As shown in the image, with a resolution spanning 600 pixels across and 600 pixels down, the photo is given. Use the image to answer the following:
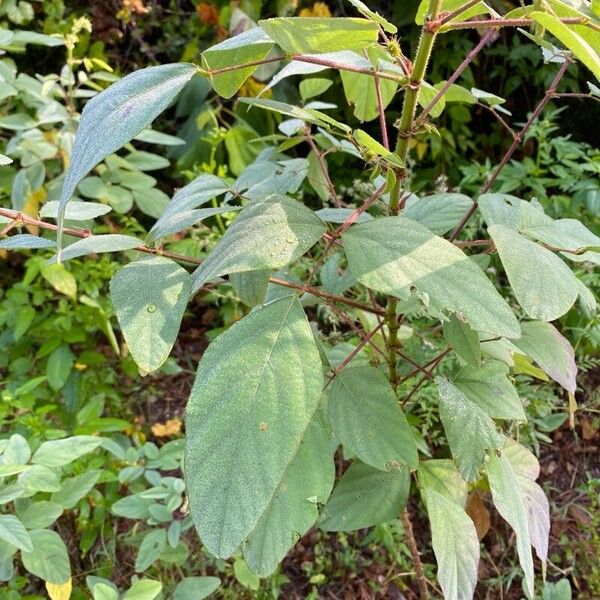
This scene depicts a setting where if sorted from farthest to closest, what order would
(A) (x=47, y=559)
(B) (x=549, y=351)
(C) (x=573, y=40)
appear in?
(A) (x=47, y=559) < (B) (x=549, y=351) < (C) (x=573, y=40)

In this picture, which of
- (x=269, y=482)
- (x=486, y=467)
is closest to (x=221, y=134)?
(x=486, y=467)

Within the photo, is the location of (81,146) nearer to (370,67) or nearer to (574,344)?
(370,67)

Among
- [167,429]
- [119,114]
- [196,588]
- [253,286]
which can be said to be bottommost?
[167,429]

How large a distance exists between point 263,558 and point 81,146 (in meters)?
0.39

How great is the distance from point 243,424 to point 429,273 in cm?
18

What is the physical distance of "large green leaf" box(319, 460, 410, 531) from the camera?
820 millimetres

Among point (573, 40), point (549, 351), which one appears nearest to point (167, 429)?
point (549, 351)

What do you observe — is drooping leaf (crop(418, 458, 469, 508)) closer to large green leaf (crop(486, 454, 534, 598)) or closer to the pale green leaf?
large green leaf (crop(486, 454, 534, 598))

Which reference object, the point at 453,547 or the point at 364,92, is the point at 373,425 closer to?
the point at 453,547

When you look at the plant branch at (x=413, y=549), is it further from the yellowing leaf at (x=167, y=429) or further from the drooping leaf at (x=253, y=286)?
the yellowing leaf at (x=167, y=429)

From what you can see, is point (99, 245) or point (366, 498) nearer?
point (99, 245)

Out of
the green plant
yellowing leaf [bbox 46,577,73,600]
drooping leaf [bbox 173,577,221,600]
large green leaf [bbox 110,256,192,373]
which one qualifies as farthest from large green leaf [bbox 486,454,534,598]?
yellowing leaf [bbox 46,577,73,600]

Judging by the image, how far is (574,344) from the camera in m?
1.76

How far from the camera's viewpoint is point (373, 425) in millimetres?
648
